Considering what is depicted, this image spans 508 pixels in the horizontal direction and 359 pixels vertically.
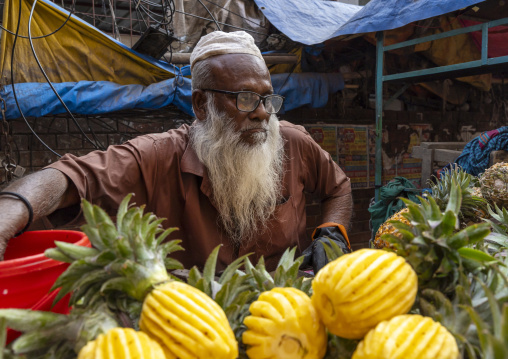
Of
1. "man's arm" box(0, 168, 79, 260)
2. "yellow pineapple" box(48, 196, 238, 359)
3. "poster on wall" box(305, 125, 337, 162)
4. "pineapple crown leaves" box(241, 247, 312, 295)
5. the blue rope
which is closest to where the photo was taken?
"yellow pineapple" box(48, 196, 238, 359)

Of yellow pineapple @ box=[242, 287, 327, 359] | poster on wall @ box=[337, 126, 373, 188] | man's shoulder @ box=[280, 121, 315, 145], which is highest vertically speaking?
man's shoulder @ box=[280, 121, 315, 145]

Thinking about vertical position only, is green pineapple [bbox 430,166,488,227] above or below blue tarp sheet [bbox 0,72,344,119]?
below

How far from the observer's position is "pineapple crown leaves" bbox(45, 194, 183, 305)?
0.92 metres

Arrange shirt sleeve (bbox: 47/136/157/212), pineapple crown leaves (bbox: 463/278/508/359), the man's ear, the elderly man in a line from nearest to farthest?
pineapple crown leaves (bbox: 463/278/508/359) → shirt sleeve (bbox: 47/136/157/212) → the elderly man → the man's ear

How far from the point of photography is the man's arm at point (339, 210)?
3.04 m

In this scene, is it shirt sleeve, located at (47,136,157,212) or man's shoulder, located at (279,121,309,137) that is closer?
shirt sleeve, located at (47,136,157,212)

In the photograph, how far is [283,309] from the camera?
0.90 metres

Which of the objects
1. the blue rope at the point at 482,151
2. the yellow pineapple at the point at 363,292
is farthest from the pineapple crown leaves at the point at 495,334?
the blue rope at the point at 482,151

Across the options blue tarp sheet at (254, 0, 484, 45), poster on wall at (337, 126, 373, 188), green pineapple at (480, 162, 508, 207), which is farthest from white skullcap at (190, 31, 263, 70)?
poster on wall at (337, 126, 373, 188)

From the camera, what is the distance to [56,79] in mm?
4438

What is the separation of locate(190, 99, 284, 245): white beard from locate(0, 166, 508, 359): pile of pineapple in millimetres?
1606

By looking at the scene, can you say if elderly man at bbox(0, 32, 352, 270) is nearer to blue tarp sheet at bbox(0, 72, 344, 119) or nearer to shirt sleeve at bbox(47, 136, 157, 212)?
shirt sleeve at bbox(47, 136, 157, 212)

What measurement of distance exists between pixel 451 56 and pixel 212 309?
6213 millimetres

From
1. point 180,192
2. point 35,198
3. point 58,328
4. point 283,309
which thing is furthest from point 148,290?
point 180,192
